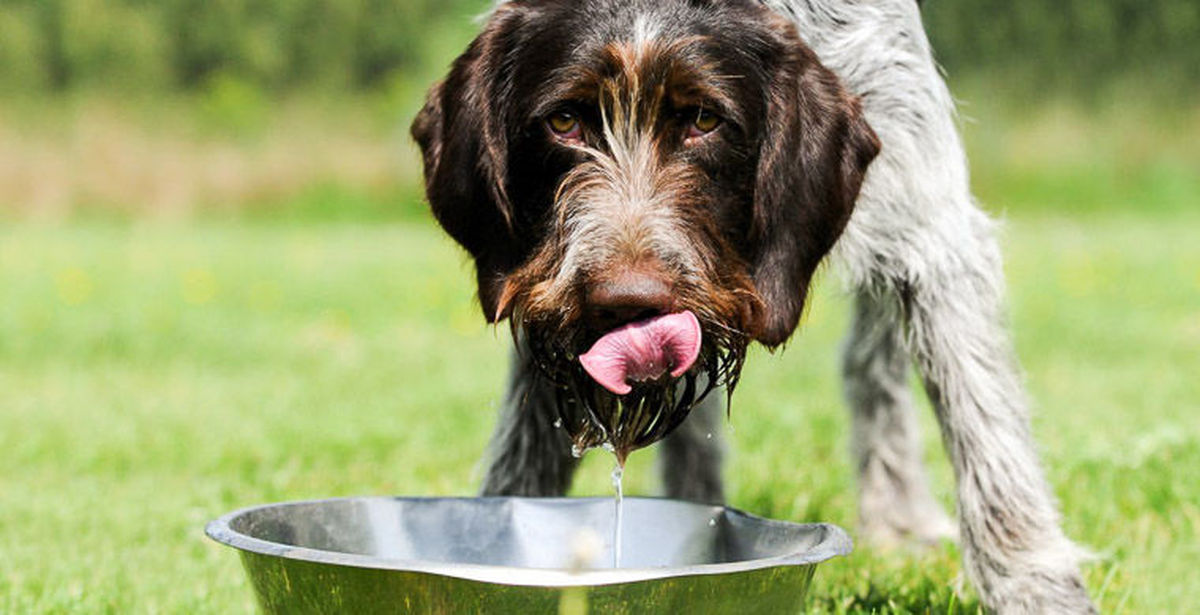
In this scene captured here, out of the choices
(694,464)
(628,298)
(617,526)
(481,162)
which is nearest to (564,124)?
(481,162)

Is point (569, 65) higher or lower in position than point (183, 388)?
higher

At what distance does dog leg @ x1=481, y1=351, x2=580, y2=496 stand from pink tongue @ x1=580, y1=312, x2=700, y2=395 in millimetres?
1176

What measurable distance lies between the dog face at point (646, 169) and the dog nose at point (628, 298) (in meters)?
0.09

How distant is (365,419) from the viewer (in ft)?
22.2

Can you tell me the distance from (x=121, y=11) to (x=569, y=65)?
19506 mm

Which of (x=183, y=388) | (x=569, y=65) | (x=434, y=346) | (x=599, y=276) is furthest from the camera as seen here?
(x=434, y=346)

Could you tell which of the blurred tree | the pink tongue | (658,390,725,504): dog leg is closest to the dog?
the pink tongue

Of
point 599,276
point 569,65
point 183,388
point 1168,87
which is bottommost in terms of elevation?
point 183,388

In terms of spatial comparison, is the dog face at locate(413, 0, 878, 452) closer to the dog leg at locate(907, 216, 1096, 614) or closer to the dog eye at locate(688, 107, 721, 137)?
the dog eye at locate(688, 107, 721, 137)

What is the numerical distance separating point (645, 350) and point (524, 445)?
128 cm

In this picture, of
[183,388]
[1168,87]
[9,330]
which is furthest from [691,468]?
[1168,87]

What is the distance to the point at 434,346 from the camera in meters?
9.25

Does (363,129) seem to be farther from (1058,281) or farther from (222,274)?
(1058,281)

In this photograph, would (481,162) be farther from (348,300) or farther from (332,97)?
(332,97)
